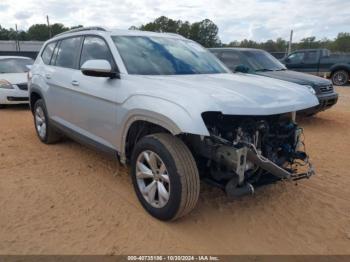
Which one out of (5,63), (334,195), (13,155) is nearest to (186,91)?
(334,195)

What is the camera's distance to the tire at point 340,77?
1652 cm

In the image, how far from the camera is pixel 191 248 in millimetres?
3121

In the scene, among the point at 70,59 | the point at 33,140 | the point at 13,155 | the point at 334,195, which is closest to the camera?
the point at 334,195

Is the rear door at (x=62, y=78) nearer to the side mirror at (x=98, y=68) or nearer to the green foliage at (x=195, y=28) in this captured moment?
the side mirror at (x=98, y=68)

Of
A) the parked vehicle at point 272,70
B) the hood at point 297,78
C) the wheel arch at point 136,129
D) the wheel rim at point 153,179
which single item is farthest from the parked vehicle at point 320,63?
the wheel rim at point 153,179

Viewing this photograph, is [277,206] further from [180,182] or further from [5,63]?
[5,63]

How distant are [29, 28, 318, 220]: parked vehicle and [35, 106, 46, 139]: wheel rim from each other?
50.6 inches

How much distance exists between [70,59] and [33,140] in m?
2.14

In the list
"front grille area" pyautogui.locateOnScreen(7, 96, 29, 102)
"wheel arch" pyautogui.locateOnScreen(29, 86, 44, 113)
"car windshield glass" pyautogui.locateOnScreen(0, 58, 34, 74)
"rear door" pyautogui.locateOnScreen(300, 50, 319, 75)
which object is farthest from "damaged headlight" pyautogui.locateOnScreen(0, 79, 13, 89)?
"rear door" pyautogui.locateOnScreen(300, 50, 319, 75)

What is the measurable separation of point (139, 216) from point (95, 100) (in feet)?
4.81

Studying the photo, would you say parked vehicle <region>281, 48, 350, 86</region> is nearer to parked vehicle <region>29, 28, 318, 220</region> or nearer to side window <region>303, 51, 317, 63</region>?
side window <region>303, 51, 317, 63</region>

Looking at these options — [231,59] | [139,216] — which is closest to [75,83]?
[139,216]

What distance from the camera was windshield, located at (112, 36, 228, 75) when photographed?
402 centimetres

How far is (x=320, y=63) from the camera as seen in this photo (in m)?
16.8
